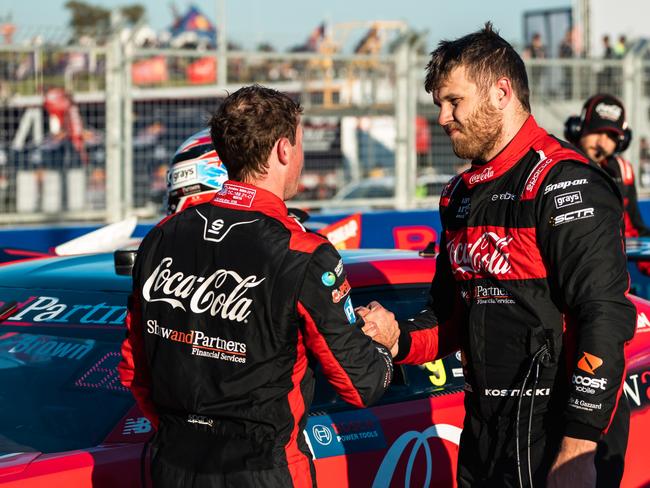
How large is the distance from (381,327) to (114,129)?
6.49 metres

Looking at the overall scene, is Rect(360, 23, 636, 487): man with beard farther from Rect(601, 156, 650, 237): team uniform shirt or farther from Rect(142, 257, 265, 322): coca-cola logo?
Rect(601, 156, 650, 237): team uniform shirt

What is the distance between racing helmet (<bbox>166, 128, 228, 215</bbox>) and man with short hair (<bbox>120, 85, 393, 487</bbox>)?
1780mm

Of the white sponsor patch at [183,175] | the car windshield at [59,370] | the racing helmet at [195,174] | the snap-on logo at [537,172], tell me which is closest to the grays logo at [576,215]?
the snap-on logo at [537,172]

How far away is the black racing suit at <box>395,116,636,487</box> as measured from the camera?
99.1 inches

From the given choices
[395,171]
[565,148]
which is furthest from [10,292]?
[395,171]

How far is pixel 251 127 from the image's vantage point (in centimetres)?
257

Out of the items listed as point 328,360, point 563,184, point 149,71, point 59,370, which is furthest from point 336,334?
point 149,71

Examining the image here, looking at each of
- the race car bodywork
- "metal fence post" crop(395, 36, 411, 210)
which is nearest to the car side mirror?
the race car bodywork

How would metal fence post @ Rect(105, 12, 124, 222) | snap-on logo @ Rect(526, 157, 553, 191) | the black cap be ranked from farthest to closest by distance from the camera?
metal fence post @ Rect(105, 12, 124, 222) < the black cap < snap-on logo @ Rect(526, 157, 553, 191)

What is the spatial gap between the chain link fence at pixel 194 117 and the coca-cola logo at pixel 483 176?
6.06 meters

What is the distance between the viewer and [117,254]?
11.3 ft

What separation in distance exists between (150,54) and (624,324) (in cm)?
736

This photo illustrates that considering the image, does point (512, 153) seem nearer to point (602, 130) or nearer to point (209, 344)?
point (209, 344)

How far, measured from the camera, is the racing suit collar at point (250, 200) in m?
2.55
